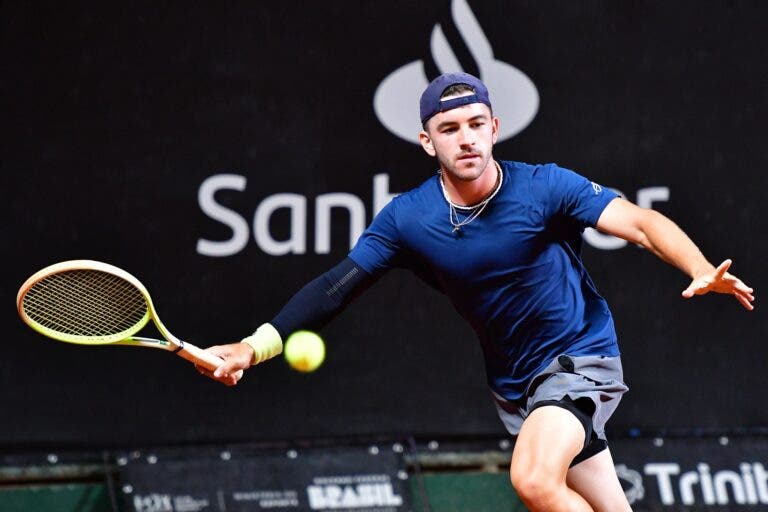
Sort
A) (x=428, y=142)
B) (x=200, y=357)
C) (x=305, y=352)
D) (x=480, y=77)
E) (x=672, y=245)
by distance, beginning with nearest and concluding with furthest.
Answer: (x=672, y=245) < (x=200, y=357) < (x=305, y=352) < (x=428, y=142) < (x=480, y=77)

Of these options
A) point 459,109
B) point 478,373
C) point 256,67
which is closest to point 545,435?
point 459,109

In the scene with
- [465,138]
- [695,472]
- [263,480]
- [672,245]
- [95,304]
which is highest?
[465,138]

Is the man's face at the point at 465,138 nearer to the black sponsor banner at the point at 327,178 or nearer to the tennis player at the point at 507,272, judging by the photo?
the tennis player at the point at 507,272

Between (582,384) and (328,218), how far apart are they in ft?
7.16

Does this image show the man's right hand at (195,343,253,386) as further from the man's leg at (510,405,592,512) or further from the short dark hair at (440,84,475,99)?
the short dark hair at (440,84,475,99)

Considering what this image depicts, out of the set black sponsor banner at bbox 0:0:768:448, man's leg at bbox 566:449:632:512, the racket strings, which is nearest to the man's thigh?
man's leg at bbox 566:449:632:512

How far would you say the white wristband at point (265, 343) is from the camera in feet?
15.1

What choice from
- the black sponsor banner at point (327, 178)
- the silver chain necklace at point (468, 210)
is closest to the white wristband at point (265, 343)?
the silver chain necklace at point (468, 210)

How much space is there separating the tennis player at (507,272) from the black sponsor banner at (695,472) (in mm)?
1765

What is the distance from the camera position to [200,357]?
14.4ft

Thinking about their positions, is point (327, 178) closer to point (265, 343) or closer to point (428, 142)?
point (428, 142)

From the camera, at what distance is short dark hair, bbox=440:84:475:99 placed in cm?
461

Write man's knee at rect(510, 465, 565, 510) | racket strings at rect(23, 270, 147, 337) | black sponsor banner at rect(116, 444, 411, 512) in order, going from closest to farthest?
man's knee at rect(510, 465, 565, 510), racket strings at rect(23, 270, 147, 337), black sponsor banner at rect(116, 444, 411, 512)

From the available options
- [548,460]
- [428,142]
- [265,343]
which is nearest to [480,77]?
[428,142]
